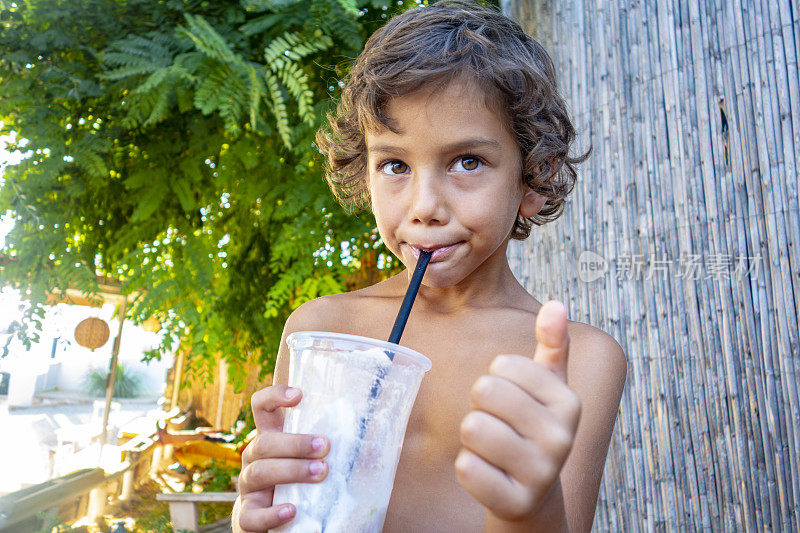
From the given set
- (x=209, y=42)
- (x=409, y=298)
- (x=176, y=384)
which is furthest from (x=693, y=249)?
(x=176, y=384)

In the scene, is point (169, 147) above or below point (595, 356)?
above

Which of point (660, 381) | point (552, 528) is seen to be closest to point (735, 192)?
point (660, 381)

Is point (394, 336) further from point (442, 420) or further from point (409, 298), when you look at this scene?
point (442, 420)

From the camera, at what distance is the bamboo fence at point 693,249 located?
182 cm

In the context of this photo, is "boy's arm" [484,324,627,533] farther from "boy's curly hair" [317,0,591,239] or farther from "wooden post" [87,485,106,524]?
"wooden post" [87,485,106,524]

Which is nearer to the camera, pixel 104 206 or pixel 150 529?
pixel 104 206

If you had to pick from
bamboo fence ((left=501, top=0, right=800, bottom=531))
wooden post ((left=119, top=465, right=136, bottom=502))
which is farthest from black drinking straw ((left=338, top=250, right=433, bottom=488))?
wooden post ((left=119, top=465, right=136, bottom=502))

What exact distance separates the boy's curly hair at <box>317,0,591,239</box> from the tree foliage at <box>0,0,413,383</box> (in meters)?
1.19

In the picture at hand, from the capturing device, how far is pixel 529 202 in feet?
4.18

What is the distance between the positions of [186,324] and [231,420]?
20.1 feet

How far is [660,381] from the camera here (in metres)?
2.09

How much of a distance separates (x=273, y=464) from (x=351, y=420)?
5.2 inches

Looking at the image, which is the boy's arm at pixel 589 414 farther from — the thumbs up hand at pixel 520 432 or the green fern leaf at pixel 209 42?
the green fern leaf at pixel 209 42

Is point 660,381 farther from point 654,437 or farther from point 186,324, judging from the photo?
point 186,324
